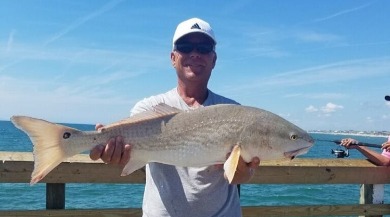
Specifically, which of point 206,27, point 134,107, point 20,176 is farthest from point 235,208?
point 20,176

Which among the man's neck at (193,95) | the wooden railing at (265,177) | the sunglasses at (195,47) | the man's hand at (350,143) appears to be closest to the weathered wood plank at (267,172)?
the wooden railing at (265,177)

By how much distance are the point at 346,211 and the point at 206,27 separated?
2741 millimetres

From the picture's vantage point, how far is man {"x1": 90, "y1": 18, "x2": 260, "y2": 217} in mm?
3336

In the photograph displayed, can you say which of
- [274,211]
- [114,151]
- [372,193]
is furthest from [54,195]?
[372,193]

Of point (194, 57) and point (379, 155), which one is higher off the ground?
point (194, 57)

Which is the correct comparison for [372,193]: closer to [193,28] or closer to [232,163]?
[232,163]

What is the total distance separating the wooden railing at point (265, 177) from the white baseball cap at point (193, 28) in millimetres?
1374

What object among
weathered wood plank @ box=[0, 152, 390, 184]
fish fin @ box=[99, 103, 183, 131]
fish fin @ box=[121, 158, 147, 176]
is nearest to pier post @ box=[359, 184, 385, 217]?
weathered wood plank @ box=[0, 152, 390, 184]

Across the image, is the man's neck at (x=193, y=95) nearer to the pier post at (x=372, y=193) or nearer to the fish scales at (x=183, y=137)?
the fish scales at (x=183, y=137)

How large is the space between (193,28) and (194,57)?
0.75 ft

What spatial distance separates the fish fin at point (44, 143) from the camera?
308 centimetres

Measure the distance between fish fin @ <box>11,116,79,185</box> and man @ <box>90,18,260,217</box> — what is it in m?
0.24

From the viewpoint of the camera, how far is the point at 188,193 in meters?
3.35

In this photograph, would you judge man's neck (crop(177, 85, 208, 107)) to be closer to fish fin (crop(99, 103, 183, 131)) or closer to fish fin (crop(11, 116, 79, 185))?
fish fin (crop(99, 103, 183, 131))
